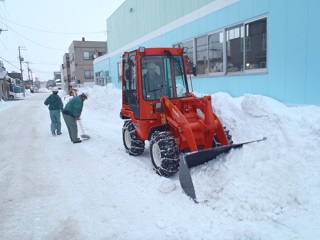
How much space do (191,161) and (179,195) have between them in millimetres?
592

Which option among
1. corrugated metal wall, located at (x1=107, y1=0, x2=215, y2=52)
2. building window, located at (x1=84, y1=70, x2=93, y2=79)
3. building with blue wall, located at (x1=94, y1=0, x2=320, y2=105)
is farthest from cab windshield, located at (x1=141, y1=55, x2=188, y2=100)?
building window, located at (x1=84, y1=70, x2=93, y2=79)

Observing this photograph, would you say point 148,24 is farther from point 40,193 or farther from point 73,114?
point 40,193

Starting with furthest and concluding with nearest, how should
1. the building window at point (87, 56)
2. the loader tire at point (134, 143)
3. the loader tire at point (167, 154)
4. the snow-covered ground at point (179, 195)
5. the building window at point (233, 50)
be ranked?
the building window at point (87, 56) < the building window at point (233, 50) < the loader tire at point (134, 143) < the loader tire at point (167, 154) < the snow-covered ground at point (179, 195)

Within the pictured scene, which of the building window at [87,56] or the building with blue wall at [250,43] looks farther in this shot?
the building window at [87,56]

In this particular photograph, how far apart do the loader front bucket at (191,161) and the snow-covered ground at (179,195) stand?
0.10 meters

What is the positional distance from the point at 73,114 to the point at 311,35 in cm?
712

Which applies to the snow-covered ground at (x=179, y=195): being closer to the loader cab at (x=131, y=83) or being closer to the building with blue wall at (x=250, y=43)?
the building with blue wall at (x=250, y=43)

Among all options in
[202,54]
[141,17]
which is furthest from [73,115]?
[141,17]

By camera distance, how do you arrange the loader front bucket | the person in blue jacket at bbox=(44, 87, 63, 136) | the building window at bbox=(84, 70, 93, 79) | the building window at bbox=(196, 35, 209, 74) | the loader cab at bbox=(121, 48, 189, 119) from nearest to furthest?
the loader front bucket, the loader cab at bbox=(121, 48, 189, 119), the person in blue jacket at bbox=(44, 87, 63, 136), the building window at bbox=(196, 35, 209, 74), the building window at bbox=(84, 70, 93, 79)

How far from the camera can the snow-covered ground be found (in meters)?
3.66

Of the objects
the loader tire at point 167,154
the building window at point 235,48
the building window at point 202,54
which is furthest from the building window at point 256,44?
the loader tire at point 167,154

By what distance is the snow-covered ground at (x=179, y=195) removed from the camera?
12.0 ft

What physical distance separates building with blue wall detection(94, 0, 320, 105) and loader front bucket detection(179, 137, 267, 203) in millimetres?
3584

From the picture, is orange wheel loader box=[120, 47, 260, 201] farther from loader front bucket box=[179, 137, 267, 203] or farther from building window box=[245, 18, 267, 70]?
building window box=[245, 18, 267, 70]
